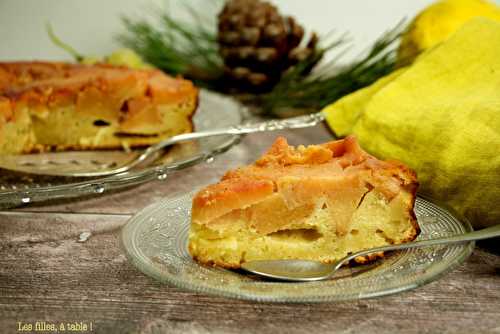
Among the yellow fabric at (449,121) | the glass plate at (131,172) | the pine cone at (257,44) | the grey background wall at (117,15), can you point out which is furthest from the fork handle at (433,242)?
the grey background wall at (117,15)

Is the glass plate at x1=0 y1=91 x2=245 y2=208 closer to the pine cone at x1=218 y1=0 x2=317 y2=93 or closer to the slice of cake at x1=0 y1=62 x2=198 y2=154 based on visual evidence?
the slice of cake at x1=0 y1=62 x2=198 y2=154

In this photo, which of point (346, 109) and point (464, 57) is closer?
point (464, 57)

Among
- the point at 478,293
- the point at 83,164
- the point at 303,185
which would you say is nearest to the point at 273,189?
the point at 303,185

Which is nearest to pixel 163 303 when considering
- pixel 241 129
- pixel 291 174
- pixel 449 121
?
pixel 291 174

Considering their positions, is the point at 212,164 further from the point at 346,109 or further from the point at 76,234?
the point at 76,234

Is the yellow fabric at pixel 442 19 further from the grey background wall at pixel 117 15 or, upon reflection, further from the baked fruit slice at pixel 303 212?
the grey background wall at pixel 117 15

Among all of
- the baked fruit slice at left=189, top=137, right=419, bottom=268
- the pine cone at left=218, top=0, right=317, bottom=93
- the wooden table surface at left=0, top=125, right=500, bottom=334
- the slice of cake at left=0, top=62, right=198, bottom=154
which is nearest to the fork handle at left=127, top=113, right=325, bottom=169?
the slice of cake at left=0, top=62, right=198, bottom=154
